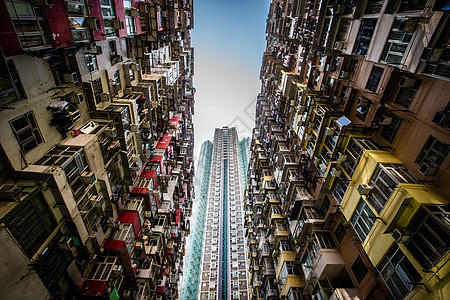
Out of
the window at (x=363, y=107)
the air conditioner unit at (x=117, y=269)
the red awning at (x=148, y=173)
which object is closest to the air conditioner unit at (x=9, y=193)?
the air conditioner unit at (x=117, y=269)

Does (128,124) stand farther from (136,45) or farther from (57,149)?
(136,45)

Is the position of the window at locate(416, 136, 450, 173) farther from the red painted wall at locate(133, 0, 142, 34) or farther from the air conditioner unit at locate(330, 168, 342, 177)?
the red painted wall at locate(133, 0, 142, 34)

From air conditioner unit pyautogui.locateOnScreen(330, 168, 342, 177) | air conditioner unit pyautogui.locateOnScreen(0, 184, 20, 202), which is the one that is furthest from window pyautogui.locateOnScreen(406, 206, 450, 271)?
air conditioner unit pyautogui.locateOnScreen(0, 184, 20, 202)

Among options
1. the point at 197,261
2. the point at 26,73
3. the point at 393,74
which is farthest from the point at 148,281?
the point at 197,261

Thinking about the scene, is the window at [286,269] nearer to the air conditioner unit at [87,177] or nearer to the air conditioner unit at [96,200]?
the air conditioner unit at [96,200]

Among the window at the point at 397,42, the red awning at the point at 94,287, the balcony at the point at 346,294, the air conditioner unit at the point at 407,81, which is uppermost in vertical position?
the window at the point at 397,42

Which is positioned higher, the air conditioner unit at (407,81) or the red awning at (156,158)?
the air conditioner unit at (407,81)
